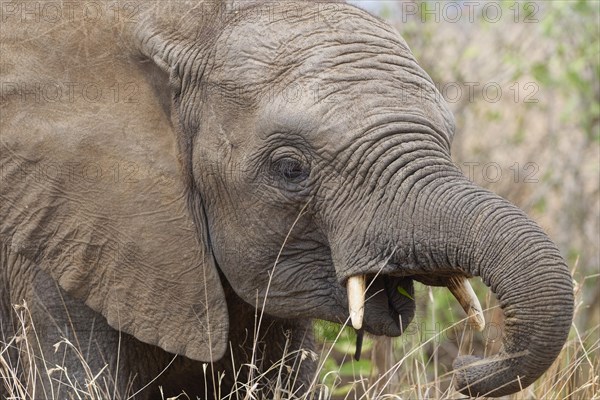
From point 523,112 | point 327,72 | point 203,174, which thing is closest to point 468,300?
point 327,72

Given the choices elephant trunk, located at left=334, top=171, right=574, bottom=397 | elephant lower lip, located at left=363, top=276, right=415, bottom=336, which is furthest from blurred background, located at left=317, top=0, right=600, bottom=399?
elephant trunk, located at left=334, top=171, right=574, bottom=397

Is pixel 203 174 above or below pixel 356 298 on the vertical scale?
above

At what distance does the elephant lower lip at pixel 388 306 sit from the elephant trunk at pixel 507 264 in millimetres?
306

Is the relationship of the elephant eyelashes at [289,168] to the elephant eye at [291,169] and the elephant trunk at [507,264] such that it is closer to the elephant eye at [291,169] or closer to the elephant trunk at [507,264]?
the elephant eye at [291,169]

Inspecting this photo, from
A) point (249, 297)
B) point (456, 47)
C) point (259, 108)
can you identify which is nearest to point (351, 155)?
point (259, 108)

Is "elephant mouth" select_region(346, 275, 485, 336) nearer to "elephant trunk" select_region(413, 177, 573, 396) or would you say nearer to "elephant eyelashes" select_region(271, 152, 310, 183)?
"elephant trunk" select_region(413, 177, 573, 396)

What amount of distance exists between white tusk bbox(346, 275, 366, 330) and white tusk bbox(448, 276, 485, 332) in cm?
30

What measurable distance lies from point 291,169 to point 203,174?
13.0 inches

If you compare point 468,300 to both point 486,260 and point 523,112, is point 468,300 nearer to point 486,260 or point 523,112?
point 486,260

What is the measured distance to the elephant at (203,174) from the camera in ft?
14.5

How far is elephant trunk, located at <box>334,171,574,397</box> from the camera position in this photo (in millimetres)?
4074

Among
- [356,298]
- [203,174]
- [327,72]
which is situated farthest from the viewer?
[203,174]

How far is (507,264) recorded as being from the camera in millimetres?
4098

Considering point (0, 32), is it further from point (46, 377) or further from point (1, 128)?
point (46, 377)
